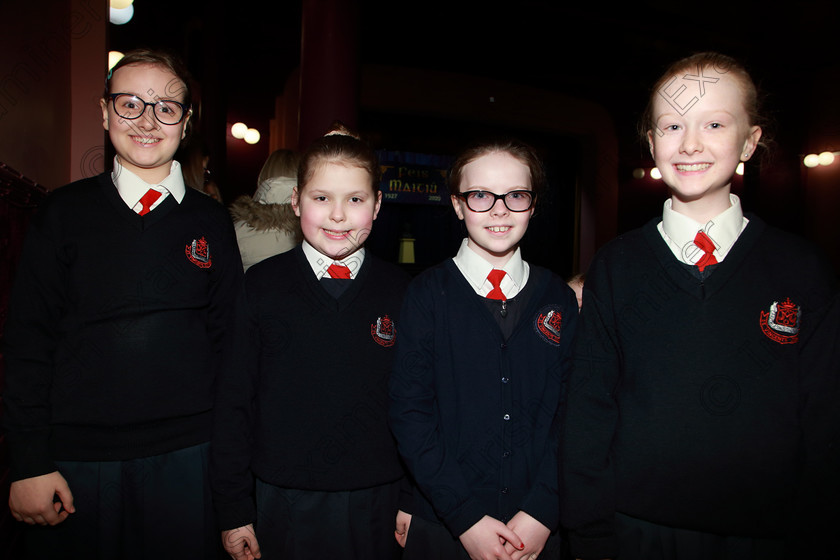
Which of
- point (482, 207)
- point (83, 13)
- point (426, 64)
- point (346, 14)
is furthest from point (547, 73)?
point (482, 207)

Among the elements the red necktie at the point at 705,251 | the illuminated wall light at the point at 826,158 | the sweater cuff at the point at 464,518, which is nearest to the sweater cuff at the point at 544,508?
the sweater cuff at the point at 464,518

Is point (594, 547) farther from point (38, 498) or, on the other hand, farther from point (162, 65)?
point (162, 65)

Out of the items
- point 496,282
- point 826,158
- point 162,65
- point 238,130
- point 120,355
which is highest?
point 238,130

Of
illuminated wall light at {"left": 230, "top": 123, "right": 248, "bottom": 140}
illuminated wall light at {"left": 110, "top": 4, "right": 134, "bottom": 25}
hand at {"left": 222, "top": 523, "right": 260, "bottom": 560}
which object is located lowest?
hand at {"left": 222, "top": 523, "right": 260, "bottom": 560}

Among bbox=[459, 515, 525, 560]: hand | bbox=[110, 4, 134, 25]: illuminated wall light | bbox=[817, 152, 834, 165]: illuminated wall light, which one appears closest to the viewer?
bbox=[459, 515, 525, 560]: hand

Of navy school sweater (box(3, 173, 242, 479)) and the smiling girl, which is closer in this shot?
the smiling girl

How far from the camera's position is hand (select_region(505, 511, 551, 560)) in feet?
3.55

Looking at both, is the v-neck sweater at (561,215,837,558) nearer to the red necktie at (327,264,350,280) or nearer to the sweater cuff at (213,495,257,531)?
the red necktie at (327,264,350,280)

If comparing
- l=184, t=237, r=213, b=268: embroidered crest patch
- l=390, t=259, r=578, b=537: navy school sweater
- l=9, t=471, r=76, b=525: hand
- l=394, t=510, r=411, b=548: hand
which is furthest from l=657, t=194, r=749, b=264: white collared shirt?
l=9, t=471, r=76, b=525: hand

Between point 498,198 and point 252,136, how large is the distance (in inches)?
266

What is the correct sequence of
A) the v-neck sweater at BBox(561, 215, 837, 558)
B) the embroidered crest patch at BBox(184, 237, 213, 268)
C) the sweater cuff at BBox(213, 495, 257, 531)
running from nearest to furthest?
1. the v-neck sweater at BBox(561, 215, 837, 558)
2. the sweater cuff at BBox(213, 495, 257, 531)
3. the embroidered crest patch at BBox(184, 237, 213, 268)

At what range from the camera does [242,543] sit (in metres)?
1.21

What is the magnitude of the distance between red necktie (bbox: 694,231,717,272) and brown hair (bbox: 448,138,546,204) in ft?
1.29

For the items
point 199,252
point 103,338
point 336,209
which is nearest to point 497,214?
point 336,209
